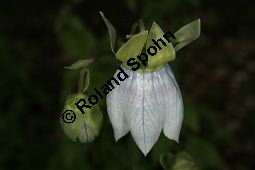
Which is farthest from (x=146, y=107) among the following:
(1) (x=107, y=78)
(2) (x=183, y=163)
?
(1) (x=107, y=78)

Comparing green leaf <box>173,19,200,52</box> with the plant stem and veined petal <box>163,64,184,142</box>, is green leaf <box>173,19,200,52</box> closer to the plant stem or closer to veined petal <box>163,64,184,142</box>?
veined petal <box>163,64,184,142</box>

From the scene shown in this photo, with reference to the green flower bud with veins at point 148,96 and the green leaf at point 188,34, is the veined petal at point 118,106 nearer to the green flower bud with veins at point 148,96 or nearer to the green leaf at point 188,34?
the green flower bud with veins at point 148,96

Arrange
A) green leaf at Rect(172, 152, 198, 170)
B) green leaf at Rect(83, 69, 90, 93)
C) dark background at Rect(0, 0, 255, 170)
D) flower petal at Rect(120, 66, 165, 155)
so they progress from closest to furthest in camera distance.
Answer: flower petal at Rect(120, 66, 165, 155), green leaf at Rect(83, 69, 90, 93), green leaf at Rect(172, 152, 198, 170), dark background at Rect(0, 0, 255, 170)

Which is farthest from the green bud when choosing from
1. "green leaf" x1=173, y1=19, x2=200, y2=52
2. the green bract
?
"green leaf" x1=173, y1=19, x2=200, y2=52

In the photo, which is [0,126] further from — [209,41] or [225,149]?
[209,41]

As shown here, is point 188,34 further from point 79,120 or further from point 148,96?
point 79,120

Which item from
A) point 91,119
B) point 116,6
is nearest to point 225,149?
point 116,6
